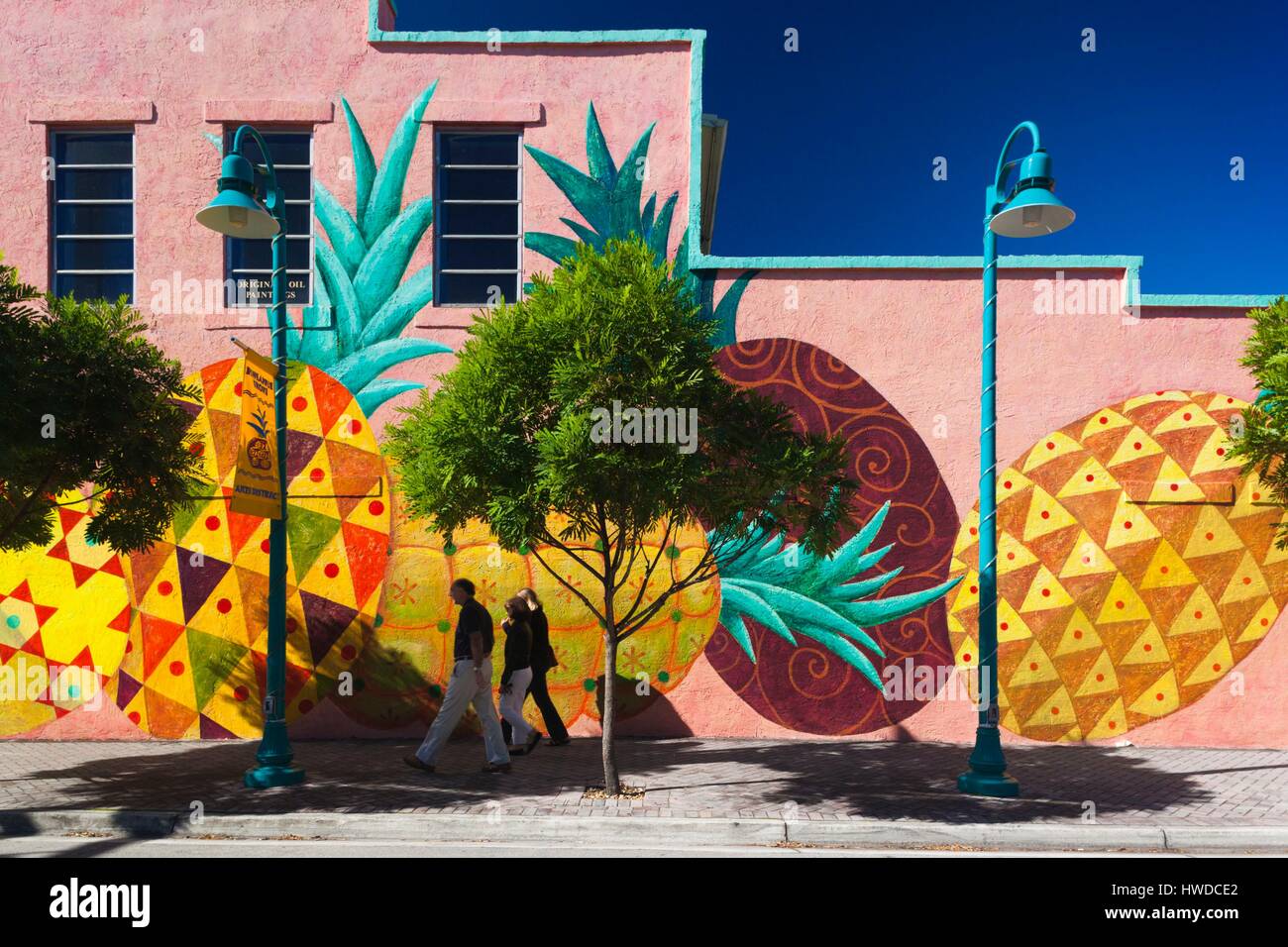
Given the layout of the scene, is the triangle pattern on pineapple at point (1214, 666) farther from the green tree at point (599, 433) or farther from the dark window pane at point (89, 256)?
the dark window pane at point (89, 256)

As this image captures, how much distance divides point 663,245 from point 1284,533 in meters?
7.33

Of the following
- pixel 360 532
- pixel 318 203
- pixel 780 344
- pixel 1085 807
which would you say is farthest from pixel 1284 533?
pixel 318 203

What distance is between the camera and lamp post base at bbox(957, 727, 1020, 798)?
25.6 ft

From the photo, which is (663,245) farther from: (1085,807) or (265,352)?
(1085,807)

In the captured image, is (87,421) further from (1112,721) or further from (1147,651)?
(1147,651)

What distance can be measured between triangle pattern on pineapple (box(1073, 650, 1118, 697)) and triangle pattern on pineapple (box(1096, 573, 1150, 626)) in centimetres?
40

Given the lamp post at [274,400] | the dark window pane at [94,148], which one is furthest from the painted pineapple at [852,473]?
the dark window pane at [94,148]

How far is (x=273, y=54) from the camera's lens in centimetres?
1095

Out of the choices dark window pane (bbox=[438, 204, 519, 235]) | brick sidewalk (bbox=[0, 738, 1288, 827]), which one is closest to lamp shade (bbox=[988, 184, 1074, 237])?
brick sidewalk (bbox=[0, 738, 1288, 827])

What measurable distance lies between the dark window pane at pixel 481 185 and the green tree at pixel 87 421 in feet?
13.0

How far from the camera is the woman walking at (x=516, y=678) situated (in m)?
9.55

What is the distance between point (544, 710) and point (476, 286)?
16.4 ft

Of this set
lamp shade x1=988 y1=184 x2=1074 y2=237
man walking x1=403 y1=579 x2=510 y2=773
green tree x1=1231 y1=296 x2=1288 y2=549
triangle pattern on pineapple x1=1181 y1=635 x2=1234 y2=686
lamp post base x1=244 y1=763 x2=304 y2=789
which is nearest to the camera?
lamp shade x1=988 y1=184 x2=1074 y2=237

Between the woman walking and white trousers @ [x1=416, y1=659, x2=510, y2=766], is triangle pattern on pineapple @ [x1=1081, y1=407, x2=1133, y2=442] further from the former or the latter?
white trousers @ [x1=416, y1=659, x2=510, y2=766]
